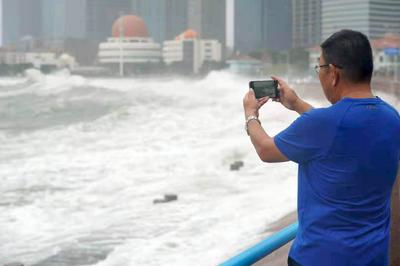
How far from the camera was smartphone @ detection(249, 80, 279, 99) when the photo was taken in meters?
1.79

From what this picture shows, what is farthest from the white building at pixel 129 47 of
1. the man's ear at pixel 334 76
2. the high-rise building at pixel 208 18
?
the man's ear at pixel 334 76

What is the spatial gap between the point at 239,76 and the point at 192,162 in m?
61.3

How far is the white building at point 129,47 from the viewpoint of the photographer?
89312mm

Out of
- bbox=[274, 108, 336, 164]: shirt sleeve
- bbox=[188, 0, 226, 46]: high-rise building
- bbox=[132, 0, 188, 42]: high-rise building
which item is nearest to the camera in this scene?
bbox=[274, 108, 336, 164]: shirt sleeve

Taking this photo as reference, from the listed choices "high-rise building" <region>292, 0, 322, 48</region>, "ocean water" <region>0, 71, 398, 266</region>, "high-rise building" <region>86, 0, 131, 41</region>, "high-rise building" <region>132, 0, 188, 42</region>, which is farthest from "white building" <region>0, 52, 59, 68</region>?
"ocean water" <region>0, 71, 398, 266</region>

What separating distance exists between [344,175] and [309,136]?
0.39 ft

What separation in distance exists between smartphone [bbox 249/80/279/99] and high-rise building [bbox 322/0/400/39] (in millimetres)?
62945

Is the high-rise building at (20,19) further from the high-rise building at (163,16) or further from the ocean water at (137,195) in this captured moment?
the ocean water at (137,195)

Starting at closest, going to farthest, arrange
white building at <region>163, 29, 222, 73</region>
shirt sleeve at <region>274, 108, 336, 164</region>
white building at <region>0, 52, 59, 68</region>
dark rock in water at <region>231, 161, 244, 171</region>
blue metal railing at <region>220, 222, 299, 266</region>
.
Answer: shirt sleeve at <region>274, 108, 336, 164</region>, blue metal railing at <region>220, 222, 299, 266</region>, dark rock in water at <region>231, 161, 244, 171</region>, white building at <region>163, 29, 222, 73</region>, white building at <region>0, 52, 59, 68</region>

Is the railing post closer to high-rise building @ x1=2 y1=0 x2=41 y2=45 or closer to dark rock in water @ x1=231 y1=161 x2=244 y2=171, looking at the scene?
dark rock in water @ x1=231 y1=161 x2=244 y2=171

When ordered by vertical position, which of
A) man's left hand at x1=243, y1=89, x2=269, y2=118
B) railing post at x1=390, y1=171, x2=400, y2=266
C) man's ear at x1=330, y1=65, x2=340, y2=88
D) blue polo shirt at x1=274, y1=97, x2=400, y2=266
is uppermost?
man's ear at x1=330, y1=65, x2=340, y2=88

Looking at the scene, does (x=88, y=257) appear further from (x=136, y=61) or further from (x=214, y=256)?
A: (x=136, y=61)

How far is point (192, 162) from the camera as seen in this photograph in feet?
51.7

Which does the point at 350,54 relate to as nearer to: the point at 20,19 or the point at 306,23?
the point at 306,23
